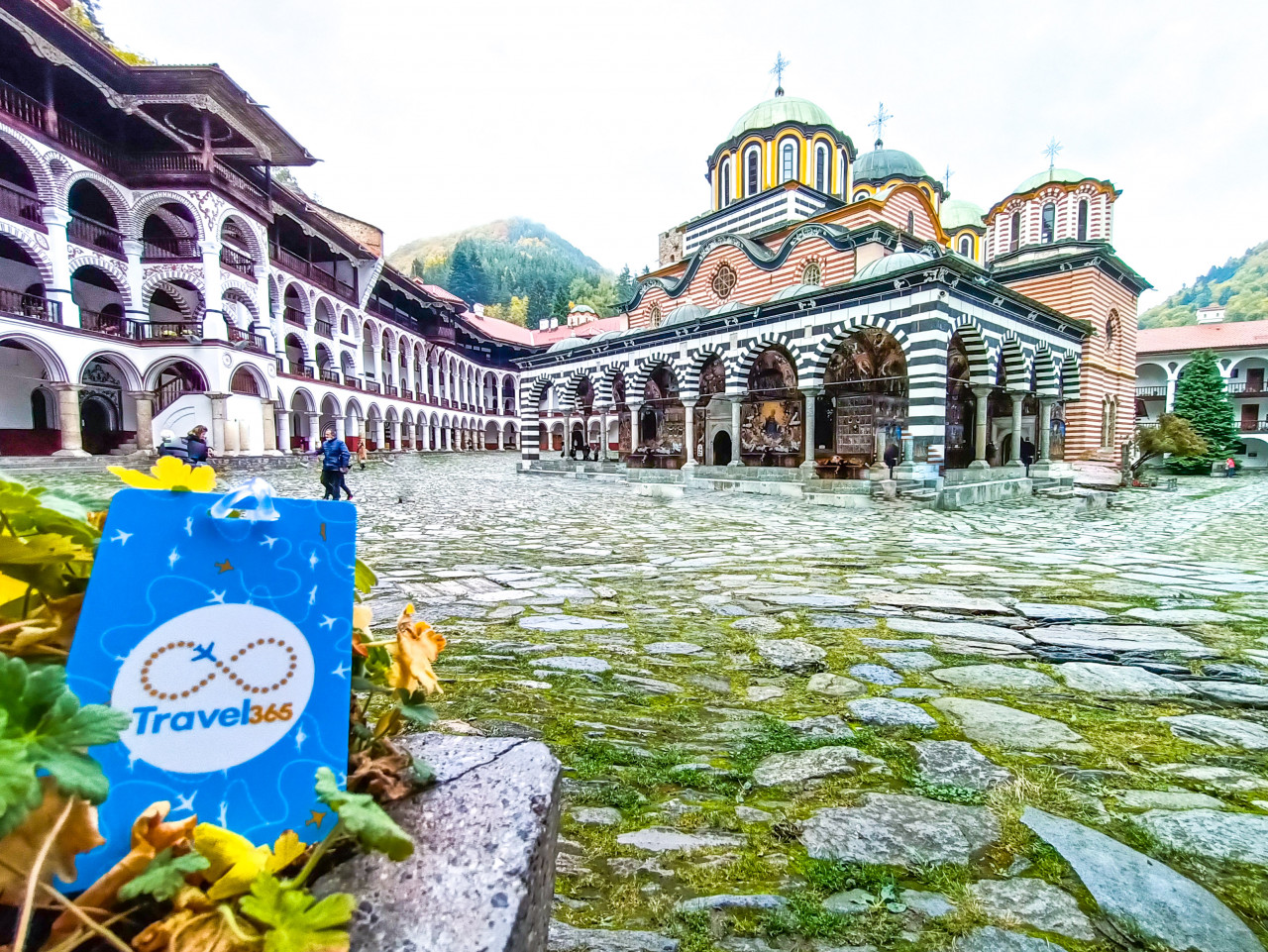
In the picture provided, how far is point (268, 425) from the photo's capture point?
2405cm

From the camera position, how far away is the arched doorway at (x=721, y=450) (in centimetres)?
2244

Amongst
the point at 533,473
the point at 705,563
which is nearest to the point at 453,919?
the point at 705,563

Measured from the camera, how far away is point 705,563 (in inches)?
226

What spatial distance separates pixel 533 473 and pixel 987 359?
582 inches

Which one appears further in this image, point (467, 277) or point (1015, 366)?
point (467, 277)

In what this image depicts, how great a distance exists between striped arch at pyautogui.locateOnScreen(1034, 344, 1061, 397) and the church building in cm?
6

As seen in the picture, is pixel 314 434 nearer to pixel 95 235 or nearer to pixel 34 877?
pixel 95 235

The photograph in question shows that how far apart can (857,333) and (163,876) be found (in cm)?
1754

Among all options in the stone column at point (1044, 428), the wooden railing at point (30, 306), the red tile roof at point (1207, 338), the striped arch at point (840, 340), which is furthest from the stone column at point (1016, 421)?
the wooden railing at point (30, 306)

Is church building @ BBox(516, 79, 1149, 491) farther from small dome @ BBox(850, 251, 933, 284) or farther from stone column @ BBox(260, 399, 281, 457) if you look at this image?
stone column @ BBox(260, 399, 281, 457)

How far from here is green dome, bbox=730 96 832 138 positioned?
24328mm

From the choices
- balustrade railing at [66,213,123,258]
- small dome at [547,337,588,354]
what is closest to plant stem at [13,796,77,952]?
small dome at [547,337,588,354]

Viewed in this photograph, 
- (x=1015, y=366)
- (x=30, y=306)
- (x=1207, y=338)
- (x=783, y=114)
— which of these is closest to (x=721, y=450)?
(x=1015, y=366)

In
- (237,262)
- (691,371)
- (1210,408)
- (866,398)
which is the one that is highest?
(237,262)
